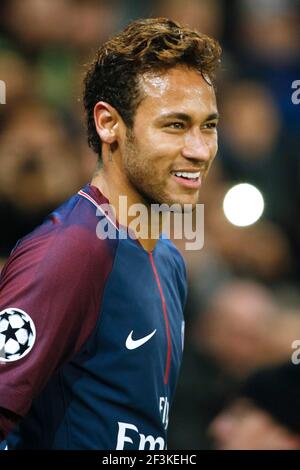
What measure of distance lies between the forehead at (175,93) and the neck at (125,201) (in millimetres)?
229

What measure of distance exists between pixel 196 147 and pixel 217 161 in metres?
1.74

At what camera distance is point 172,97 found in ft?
8.11

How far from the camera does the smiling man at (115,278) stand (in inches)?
81.8

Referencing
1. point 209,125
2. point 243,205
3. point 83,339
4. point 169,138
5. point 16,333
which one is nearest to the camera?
point 16,333

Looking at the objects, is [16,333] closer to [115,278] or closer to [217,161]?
[115,278]

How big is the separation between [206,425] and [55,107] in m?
1.71

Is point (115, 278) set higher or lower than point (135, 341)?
higher

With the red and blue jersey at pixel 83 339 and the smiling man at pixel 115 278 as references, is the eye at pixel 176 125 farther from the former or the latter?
the red and blue jersey at pixel 83 339

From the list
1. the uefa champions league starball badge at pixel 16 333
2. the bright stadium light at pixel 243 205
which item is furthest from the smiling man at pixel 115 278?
Answer: the bright stadium light at pixel 243 205

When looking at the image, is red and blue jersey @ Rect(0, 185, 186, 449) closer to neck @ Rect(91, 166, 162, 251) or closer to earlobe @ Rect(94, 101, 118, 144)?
neck @ Rect(91, 166, 162, 251)

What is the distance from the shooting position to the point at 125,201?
2.52 m

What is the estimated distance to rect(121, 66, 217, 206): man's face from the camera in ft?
8.11

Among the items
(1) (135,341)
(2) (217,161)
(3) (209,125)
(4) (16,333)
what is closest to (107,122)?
(3) (209,125)
